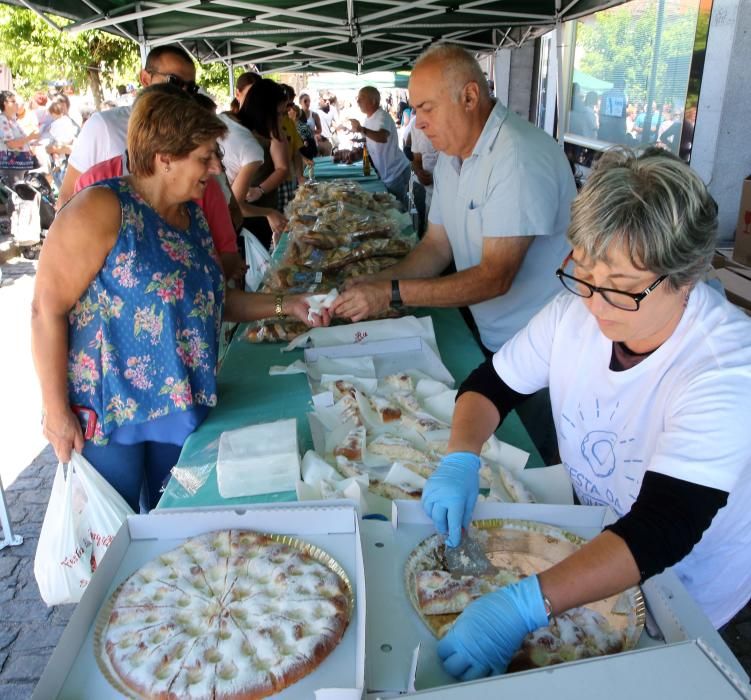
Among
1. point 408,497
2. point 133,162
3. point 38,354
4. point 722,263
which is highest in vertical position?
point 133,162

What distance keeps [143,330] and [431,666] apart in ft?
3.69

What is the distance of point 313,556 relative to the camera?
112 centimetres

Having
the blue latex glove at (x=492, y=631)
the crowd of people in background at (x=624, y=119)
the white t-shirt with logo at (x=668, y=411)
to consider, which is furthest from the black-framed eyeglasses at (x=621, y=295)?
the crowd of people in background at (x=624, y=119)

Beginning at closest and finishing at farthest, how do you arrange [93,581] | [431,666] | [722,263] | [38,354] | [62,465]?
1. [431,666]
2. [93,581]
3. [38,354]
4. [62,465]
5. [722,263]

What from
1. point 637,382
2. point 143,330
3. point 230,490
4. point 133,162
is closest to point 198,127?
point 133,162

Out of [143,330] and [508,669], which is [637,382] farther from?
[143,330]

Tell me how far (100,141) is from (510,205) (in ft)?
5.93

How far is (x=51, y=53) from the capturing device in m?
17.4

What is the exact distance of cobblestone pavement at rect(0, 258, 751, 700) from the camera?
2117 mm

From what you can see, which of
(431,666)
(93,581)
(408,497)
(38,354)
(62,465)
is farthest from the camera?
(62,465)

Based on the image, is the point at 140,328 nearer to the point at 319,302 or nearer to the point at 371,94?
the point at 319,302

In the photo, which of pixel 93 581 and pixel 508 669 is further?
pixel 93 581

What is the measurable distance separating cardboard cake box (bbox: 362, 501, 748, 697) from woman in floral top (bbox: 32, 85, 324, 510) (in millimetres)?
823

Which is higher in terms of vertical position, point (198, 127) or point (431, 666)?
point (198, 127)
